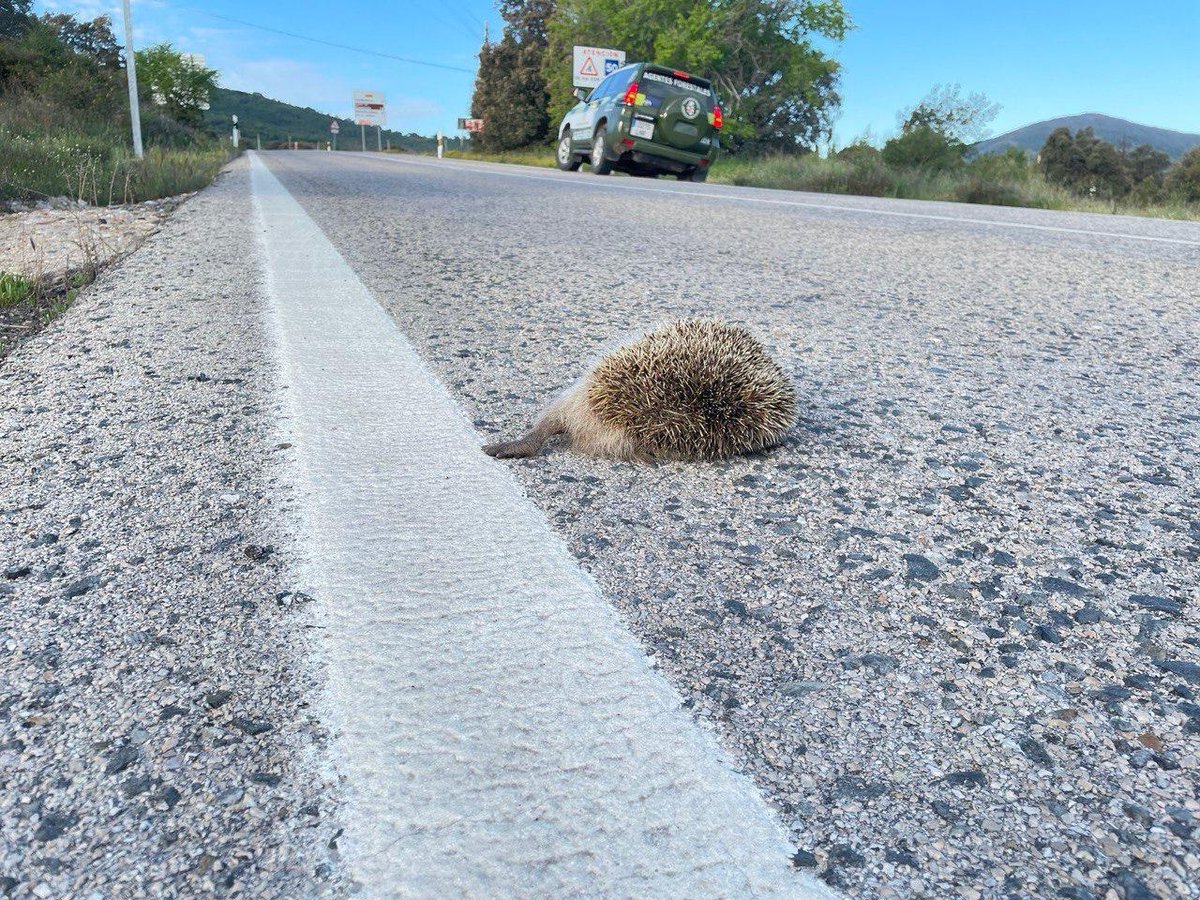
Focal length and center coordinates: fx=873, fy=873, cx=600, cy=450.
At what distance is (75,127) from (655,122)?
1197cm

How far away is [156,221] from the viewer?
8.70 metres

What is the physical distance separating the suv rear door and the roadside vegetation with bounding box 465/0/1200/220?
77.9 inches

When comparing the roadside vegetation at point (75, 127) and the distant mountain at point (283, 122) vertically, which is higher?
the distant mountain at point (283, 122)

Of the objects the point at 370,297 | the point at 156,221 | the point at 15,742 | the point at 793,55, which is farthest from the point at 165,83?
the point at 15,742

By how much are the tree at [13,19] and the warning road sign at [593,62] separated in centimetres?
2033

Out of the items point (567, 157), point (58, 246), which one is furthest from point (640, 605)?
point (567, 157)

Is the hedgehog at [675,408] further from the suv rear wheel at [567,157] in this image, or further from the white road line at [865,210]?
the suv rear wheel at [567,157]

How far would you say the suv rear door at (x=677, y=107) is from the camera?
17.5m

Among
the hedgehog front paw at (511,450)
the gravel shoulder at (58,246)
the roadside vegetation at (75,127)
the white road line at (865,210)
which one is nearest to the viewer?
the hedgehog front paw at (511,450)

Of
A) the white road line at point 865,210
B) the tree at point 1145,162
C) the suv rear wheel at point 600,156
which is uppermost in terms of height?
the tree at point 1145,162

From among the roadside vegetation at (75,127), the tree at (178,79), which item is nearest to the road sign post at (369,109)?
the tree at (178,79)

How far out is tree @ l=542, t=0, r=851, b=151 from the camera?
112 ft

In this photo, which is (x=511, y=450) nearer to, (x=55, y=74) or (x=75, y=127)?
(x=75, y=127)

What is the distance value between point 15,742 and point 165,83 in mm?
62364
